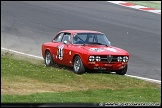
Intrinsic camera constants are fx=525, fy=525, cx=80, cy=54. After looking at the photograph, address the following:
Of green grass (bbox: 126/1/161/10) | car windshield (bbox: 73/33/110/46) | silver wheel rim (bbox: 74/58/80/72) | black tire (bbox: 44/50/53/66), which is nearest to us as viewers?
silver wheel rim (bbox: 74/58/80/72)

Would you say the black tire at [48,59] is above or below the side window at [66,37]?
below

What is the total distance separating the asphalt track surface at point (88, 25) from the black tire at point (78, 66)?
1766mm

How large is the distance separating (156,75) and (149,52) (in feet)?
14.2

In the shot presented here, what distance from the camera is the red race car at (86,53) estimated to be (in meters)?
12.9

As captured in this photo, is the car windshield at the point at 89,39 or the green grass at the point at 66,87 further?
the car windshield at the point at 89,39

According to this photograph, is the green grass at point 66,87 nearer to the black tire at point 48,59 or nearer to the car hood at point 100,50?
the car hood at point 100,50

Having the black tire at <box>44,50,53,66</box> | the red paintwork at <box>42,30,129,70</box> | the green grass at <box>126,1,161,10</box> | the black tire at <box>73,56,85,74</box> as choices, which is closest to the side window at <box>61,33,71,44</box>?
the red paintwork at <box>42,30,129,70</box>

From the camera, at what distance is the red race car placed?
1285 centimetres

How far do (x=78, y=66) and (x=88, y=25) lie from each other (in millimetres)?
10814

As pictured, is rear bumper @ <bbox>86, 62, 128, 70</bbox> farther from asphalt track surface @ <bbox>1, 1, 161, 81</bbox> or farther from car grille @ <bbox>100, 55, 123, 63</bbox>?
asphalt track surface @ <bbox>1, 1, 161, 81</bbox>

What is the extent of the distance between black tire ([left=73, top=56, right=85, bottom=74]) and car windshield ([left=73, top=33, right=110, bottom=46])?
587 millimetres

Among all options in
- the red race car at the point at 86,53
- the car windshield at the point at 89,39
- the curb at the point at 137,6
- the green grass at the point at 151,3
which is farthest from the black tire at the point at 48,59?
the green grass at the point at 151,3

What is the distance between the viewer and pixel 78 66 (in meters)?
13.0

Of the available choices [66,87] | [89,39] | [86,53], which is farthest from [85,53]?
[66,87]
